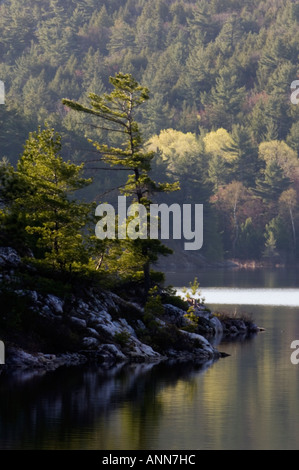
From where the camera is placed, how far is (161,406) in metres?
40.8

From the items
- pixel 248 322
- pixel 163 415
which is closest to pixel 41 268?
pixel 163 415

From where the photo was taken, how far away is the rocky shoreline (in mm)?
48719

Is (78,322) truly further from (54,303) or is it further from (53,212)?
(53,212)

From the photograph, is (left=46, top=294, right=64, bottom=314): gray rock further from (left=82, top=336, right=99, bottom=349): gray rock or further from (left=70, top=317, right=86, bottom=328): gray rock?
(left=82, top=336, right=99, bottom=349): gray rock

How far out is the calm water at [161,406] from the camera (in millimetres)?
34156

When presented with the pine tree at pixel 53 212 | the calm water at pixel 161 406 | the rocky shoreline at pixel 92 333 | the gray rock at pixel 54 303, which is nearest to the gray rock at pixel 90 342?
the rocky shoreline at pixel 92 333

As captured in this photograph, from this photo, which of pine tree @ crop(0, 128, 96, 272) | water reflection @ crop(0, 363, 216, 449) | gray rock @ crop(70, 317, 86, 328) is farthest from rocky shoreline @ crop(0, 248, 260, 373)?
pine tree @ crop(0, 128, 96, 272)

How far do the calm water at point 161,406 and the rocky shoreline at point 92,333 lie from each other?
61.1 inches

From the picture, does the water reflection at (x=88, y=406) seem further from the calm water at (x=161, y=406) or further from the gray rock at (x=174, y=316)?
the gray rock at (x=174, y=316)

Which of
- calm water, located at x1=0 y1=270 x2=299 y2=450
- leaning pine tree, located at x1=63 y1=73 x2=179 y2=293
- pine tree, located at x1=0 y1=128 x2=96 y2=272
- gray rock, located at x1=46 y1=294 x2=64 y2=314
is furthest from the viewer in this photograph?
leaning pine tree, located at x1=63 y1=73 x2=179 y2=293

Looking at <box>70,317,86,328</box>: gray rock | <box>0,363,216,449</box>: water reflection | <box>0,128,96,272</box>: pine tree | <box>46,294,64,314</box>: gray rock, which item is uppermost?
<box>0,128,96,272</box>: pine tree

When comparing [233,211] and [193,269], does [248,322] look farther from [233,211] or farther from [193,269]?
[233,211]

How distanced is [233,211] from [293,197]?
11301 mm

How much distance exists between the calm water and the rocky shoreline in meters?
A: 1.55
